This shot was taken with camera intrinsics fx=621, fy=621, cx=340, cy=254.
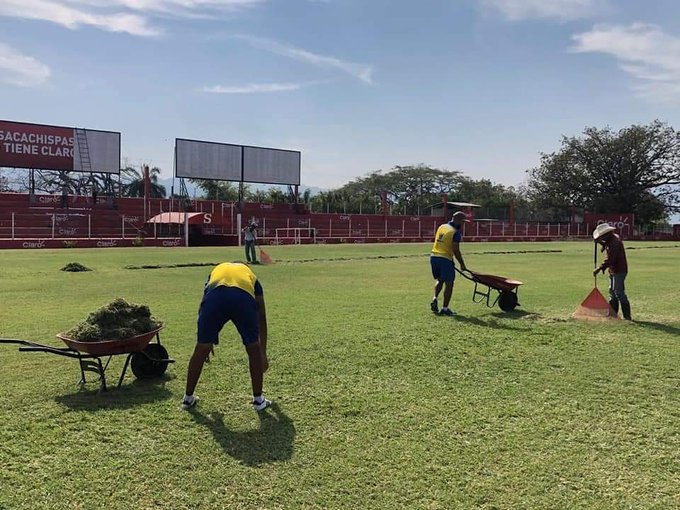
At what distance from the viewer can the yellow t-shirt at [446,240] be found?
10.1m

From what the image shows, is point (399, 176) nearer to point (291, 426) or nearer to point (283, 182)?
point (283, 182)

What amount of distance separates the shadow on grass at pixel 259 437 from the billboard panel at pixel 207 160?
51.1m

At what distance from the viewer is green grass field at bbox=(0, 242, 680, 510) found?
3756 millimetres

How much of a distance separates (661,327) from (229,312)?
6.84 meters

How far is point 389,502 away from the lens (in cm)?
363

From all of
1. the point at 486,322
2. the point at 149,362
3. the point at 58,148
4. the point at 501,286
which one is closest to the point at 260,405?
the point at 149,362

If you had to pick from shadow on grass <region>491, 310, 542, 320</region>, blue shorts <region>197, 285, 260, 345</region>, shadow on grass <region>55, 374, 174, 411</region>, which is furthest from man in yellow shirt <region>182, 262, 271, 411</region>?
shadow on grass <region>491, 310, 542, 320</region>

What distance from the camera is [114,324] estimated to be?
568 centimetres

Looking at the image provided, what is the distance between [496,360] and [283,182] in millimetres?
54945

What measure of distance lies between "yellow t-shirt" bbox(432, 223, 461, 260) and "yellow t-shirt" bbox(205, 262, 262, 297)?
5.31 m

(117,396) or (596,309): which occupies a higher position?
(596,309)

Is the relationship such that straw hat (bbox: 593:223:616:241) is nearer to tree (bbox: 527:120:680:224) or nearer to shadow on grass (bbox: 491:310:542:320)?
shadow on grass (bbox: 491:310:542:320)

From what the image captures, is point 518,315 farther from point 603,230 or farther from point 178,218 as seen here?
point 178,218

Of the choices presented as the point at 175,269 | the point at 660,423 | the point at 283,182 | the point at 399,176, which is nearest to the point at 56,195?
the point at 283,182
